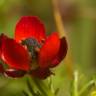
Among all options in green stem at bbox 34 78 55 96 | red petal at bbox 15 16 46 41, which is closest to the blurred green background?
→ red petal at bbox 15 16 46 41

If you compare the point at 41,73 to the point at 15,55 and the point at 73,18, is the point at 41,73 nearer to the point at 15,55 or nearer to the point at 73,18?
the point at 15,55

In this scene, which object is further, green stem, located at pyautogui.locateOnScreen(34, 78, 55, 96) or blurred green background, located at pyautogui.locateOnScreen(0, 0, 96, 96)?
blurred green background, located at pyautogui.locateOnScreen(0, 0, 96, 96)

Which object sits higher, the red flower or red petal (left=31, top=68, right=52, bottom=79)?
the red flower

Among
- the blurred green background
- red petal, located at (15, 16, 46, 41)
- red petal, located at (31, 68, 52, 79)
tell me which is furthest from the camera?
the blurred green background

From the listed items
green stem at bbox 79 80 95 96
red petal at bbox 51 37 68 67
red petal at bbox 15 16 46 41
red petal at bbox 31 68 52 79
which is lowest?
green stem at bbox 79 80 95 96

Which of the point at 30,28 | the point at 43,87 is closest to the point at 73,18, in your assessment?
the point at 30,28

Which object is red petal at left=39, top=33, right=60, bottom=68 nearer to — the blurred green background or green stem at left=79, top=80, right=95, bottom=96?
green stem at left=79, top=80, right=95, bottom=96
